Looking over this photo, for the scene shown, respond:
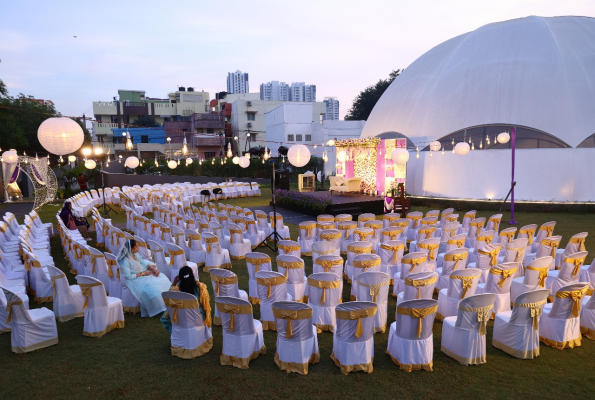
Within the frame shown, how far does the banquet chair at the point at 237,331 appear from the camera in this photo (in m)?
4.83

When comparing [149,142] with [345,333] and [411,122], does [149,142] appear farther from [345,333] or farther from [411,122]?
[345,333]

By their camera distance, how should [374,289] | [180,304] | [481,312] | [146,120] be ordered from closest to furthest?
[481,312] → [180,304] → [374,289] → [146,120]

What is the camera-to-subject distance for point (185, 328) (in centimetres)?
521

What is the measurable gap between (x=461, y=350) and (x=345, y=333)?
1552 millimetres

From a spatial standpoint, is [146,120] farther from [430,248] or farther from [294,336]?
[294,336]

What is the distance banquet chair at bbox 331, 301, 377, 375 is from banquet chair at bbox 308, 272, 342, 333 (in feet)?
3.66

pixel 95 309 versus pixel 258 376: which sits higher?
pixel 95 309

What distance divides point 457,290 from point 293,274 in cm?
266

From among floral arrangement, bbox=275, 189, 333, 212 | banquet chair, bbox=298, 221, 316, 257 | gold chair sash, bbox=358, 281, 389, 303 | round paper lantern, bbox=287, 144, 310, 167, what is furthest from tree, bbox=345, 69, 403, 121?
gold chair sash, bbox=358, 281, 389, 303

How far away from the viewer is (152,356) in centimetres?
536

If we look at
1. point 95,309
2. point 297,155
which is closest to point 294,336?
point 95,309

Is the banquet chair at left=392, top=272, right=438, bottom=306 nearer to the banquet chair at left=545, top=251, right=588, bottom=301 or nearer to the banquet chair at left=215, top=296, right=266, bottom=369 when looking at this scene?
the banquet chair at left=215, top=296, right=266, bottom=369

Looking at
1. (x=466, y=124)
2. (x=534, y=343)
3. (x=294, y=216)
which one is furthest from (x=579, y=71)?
(x=534, y=343)

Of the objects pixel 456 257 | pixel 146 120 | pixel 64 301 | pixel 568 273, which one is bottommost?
pixel 64 301
